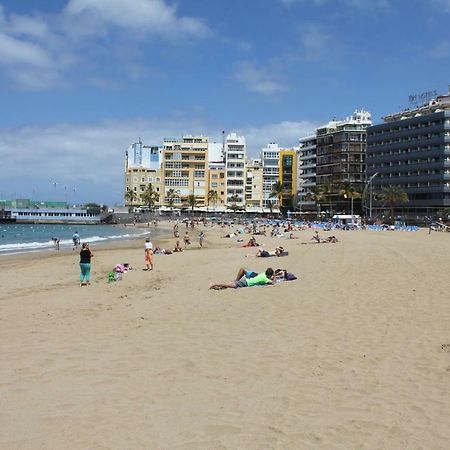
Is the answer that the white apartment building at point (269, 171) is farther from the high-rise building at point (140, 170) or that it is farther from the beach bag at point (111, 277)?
the beach bag at point (111, 277)

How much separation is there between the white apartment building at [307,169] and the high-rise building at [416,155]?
57.0 ft

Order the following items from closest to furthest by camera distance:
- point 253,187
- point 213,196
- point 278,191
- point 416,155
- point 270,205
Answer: point 416,155
point 278,191
point 213,196
point 270,205
point 253,187

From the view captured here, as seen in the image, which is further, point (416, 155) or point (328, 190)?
point (328, 190)

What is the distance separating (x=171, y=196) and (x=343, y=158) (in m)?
47.7

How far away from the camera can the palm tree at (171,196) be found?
12919 cm

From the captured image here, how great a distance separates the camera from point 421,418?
523 cm

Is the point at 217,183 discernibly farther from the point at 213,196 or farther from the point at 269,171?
the point at 269,171

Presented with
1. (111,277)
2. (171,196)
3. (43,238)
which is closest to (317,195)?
(171,196)

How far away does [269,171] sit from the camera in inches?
5330

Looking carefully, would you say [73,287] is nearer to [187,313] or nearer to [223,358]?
[187,313]

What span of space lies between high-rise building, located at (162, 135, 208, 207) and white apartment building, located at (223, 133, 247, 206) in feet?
18.7

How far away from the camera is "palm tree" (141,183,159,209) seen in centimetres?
12762

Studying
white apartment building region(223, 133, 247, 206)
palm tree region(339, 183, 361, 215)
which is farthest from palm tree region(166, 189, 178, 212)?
palm tree region(339, 183, 361, 215)

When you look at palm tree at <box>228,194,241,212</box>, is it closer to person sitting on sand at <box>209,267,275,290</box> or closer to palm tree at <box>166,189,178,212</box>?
palm tree at <box>166,189,178,212</box>
